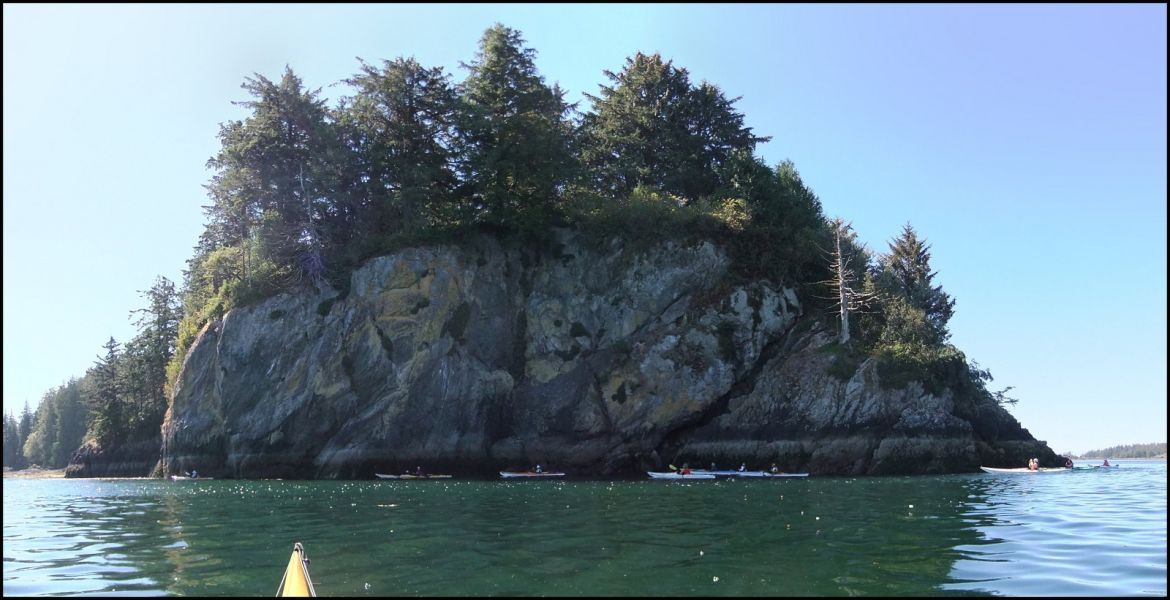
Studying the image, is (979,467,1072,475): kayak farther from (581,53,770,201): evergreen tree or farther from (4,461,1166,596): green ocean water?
(581,53,770,201): evergreen tree

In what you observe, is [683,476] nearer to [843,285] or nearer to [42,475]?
[843,285]

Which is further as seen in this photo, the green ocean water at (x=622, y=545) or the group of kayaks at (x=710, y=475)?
the group of kayaks at (x=710, y=475)

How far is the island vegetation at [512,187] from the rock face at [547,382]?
69.8 inches

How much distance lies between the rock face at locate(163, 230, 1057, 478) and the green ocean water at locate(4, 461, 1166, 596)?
17205 mm

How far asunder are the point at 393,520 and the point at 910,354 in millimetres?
32296

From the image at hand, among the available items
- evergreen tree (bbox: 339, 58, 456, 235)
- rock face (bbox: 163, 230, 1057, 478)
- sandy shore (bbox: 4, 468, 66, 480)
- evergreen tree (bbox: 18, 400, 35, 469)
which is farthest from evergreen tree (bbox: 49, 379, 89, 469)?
evergreen tree (bbox: 339, 58, 456, 235)

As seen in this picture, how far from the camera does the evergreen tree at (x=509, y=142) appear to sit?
1933 inches

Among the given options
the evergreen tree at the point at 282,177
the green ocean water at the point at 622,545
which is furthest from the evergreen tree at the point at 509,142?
the green ocean water at the point at 622,545

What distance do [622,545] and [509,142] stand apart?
130 feet

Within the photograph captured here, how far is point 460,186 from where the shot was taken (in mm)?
50938

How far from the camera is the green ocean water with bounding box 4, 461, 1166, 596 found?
33.8ft

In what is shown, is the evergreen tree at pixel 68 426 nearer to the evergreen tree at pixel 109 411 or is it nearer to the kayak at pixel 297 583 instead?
the evergreen tree at pixel 109 411

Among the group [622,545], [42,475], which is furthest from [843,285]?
[42,475]

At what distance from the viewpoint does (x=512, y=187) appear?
163 ft
